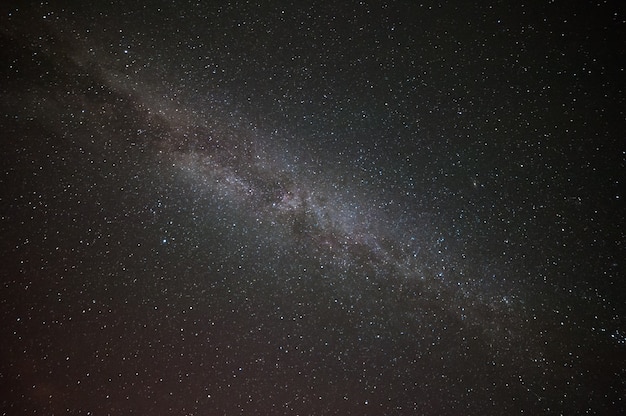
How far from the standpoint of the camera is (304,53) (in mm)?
1062

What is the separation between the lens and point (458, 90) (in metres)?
1.04

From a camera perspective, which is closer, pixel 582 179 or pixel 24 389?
pixel 582 179

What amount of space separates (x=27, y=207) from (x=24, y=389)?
65cm

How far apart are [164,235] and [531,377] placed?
1.31m

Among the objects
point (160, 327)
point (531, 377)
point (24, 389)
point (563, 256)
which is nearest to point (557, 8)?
point (563, 256)

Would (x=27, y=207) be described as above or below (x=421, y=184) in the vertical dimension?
below

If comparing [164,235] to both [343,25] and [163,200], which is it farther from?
[343,25]

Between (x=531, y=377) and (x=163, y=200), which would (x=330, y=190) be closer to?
(x=163, y=200)

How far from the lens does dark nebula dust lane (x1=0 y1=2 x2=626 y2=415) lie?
40.7 inches

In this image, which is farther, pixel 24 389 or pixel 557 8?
pixel 24 389

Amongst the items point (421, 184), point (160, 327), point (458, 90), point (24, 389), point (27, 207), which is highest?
point (458, 90)

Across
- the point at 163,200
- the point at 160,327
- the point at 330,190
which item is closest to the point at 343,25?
the point at 330,190

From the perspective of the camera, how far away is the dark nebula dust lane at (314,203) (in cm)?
103

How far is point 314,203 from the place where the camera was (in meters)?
1.07
